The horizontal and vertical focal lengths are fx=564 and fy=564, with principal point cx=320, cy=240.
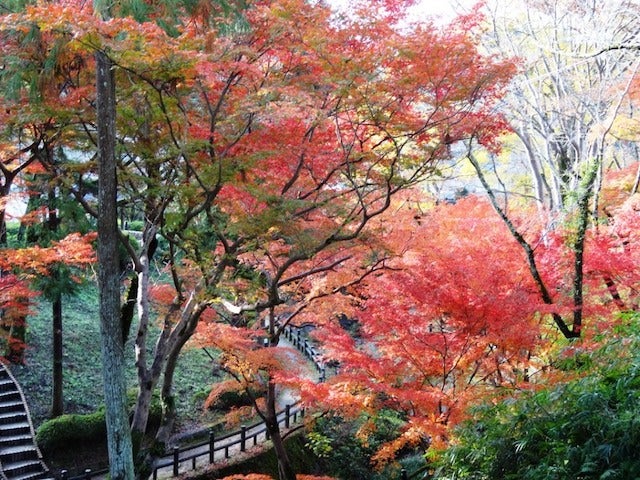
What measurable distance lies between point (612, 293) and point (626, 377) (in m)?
5.99

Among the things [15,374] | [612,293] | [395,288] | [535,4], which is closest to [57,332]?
[15,374]

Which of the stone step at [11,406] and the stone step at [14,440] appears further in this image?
the stone step at [11,406]

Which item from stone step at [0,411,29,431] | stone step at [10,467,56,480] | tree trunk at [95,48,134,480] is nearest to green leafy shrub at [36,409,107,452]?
stone step at [0,411,29,431]

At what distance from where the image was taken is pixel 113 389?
6.74m

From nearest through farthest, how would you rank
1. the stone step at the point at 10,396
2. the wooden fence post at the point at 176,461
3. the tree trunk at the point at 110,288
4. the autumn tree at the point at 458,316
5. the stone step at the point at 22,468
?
the tree trunk at the point at 110,288
the autumn tree at the point at 458,316
the stone step at the point at 22,468
the wooden fence post at the point at 176,461
the stone step at the point at 10,396

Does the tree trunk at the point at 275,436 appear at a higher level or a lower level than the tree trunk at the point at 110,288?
lower

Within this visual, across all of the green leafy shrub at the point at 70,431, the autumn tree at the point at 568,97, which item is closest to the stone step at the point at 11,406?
the green leafy shrub at the point at 70,431

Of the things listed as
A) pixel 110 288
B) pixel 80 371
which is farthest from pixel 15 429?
pixel 110 288

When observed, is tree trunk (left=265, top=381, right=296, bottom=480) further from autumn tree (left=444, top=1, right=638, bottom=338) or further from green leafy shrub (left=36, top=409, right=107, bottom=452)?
autumn tree (left=444, top=1, right=638, bottom=338)

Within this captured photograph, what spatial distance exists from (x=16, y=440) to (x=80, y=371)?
4.71 m

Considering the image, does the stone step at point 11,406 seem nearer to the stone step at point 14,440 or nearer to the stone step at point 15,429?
the stone step at point 15,429

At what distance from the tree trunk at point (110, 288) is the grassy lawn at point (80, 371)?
17.9ft

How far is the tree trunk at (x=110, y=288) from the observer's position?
6.66m

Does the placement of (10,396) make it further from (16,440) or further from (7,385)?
(16,440)
